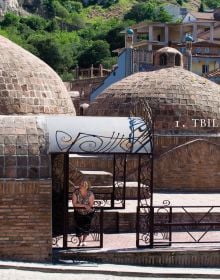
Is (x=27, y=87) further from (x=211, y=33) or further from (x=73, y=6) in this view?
(x=73, y=6)

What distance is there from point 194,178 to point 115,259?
9.61 metres

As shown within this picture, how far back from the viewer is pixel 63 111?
893 inches

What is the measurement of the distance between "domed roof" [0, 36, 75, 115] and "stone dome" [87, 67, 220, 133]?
2528 millimetres

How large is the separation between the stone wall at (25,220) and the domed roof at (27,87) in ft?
26.0

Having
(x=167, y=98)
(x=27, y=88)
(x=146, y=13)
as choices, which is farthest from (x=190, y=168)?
(x=146, y=13)

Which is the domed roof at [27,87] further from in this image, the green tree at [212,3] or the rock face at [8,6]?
the green tree at [212,3]

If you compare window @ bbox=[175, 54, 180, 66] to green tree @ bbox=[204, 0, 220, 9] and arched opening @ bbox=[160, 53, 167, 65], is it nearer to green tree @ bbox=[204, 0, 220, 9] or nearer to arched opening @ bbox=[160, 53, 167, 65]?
arched opening @ bbox=[160, 53, 167, 65]

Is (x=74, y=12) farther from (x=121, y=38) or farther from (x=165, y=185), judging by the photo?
(x=165, y=185)

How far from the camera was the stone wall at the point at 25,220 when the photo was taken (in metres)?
13.4

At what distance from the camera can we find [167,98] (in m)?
24.5

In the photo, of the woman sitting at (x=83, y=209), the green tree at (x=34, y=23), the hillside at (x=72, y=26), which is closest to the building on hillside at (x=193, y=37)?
the hillside at (x=72, y=26)

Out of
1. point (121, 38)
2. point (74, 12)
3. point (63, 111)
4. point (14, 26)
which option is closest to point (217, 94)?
point (63, 111)

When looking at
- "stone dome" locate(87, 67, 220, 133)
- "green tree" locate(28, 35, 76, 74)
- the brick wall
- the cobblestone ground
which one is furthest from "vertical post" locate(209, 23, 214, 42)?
the cobblestone ground

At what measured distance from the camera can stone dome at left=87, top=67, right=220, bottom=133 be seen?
79.8ft
